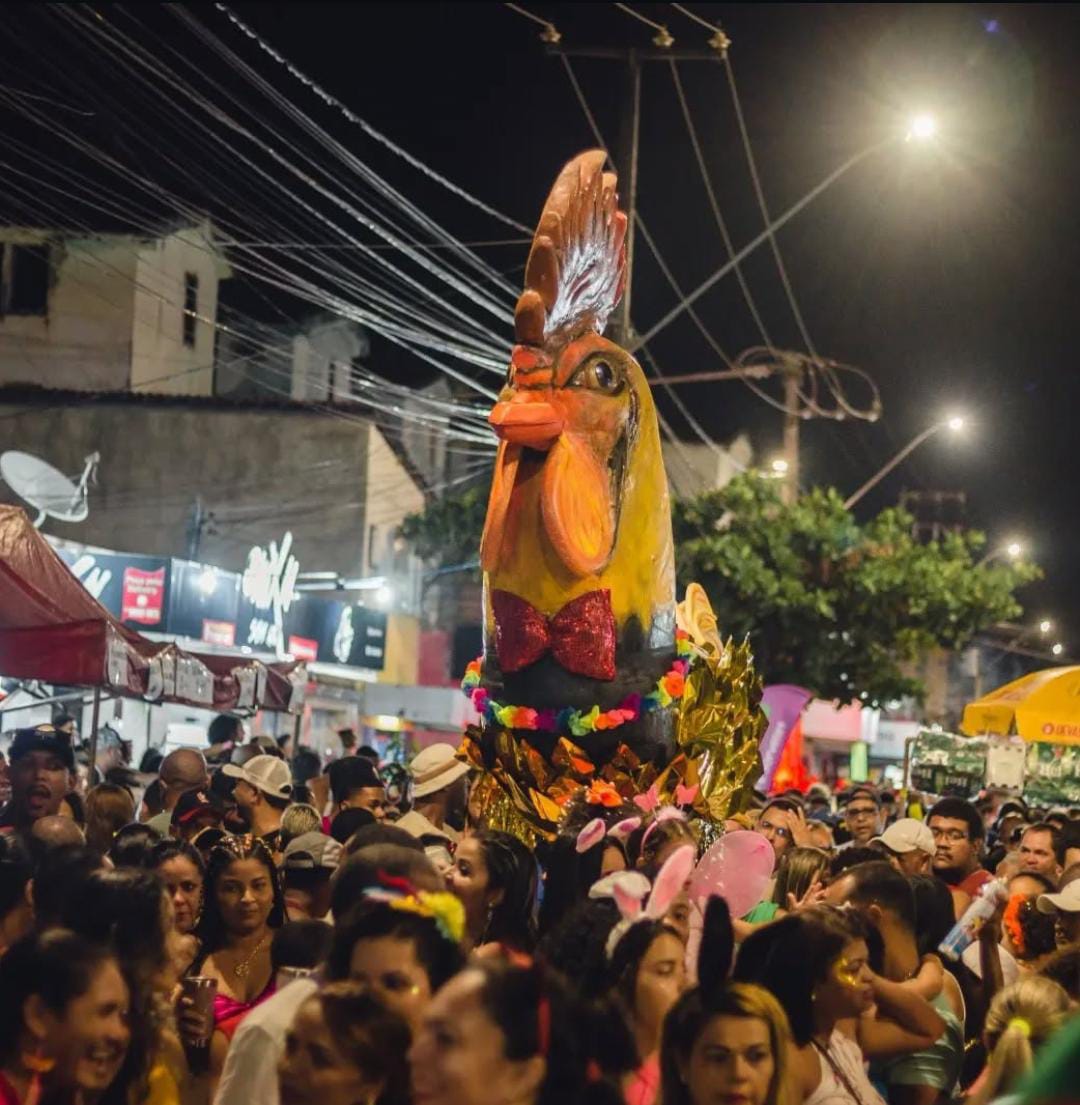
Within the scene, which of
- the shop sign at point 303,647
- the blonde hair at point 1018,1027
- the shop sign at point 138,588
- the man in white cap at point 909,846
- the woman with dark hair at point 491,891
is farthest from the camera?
the shop sign at point 303,647

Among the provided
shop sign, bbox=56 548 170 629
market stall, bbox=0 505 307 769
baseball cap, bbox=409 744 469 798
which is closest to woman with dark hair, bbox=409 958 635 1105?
baseball cap, bbox=409 744 469 798

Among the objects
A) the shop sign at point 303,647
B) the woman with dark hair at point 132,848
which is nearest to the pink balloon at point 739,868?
the woman with dark hair at point 132,848

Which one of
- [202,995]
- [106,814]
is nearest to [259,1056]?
[202,995]

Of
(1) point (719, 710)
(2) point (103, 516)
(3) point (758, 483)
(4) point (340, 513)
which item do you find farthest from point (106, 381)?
(1) point (719, 710)

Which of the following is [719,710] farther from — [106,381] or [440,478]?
[440,478]

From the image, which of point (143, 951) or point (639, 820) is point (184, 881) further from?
point (639, 820)

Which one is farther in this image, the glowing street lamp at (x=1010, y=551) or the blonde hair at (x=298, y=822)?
the glowing street lamp at (x=1010, y=551)

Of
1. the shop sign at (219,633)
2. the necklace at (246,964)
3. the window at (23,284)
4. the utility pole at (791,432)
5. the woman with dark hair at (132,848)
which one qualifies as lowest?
the necklace at (246,964)

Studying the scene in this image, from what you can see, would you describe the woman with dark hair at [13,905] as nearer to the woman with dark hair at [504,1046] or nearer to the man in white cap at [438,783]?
the woman with dark hair at [504,1046]

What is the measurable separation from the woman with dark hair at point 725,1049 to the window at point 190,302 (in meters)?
30.3

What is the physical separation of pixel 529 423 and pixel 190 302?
25.8 m

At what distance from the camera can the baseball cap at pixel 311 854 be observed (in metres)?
7.25

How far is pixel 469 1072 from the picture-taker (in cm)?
345

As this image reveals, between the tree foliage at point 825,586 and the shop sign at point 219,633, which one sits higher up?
the tree foliage at point 825,586
